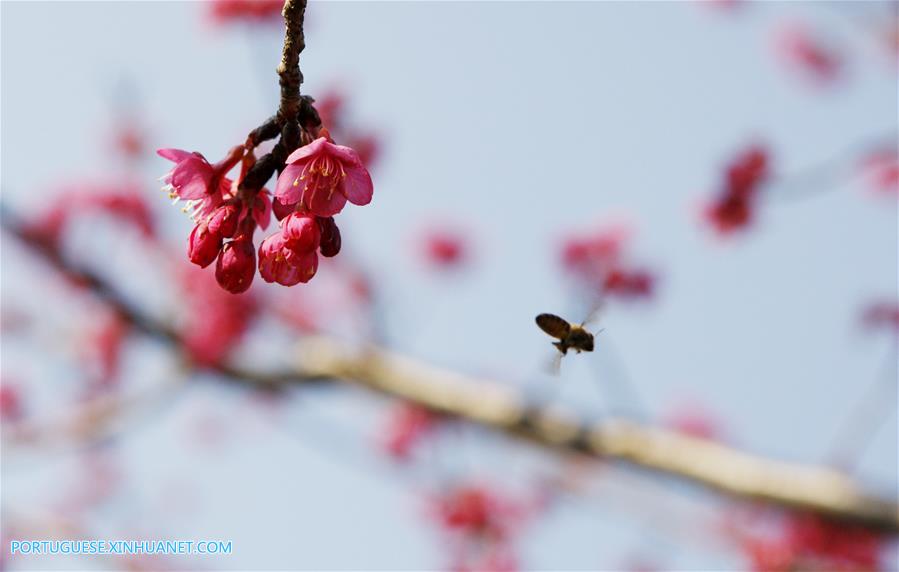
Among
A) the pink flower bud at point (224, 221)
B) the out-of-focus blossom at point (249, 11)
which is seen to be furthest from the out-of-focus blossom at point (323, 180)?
the out-of-focus blossom at point (249, 11)

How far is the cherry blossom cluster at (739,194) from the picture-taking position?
5137 mm

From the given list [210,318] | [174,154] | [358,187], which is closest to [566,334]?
[358,187]

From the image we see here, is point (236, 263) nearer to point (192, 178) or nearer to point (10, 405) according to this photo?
point (192, 178)

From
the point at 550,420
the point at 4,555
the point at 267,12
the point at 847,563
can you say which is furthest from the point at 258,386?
the point at 847,563

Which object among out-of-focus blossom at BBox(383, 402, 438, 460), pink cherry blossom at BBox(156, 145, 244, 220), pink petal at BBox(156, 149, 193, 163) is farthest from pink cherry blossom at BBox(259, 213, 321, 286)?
out-of-focus blossom at BBox(383, 402, 438, 460)

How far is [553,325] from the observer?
242cm

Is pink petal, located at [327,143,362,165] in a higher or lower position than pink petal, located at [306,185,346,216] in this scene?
higher

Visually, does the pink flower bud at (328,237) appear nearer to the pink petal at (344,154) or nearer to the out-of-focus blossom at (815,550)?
the pink petal at (344,154)

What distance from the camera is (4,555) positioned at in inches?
297

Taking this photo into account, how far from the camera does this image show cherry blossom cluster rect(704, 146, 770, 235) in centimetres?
514

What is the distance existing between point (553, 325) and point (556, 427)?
9.35ft

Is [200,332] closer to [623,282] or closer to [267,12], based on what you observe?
[267,12]

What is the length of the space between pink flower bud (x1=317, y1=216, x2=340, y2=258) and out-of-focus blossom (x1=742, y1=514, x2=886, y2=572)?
444 cm

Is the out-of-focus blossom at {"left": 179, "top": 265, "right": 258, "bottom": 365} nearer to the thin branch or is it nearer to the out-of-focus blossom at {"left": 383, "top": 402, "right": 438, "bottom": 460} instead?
the out-of-focus blossom at {"left": 383, "top": 402, "right": 438, "bottom": 460}
